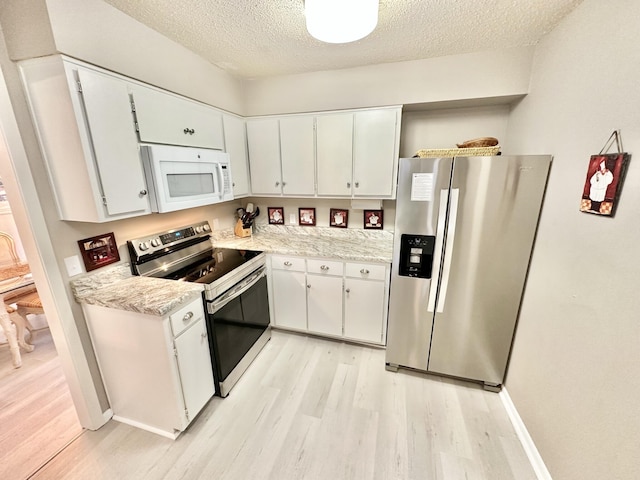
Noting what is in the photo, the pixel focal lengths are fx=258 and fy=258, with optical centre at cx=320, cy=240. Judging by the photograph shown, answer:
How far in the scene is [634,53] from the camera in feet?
3.39

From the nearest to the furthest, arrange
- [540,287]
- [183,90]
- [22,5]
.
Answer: [22,5] → [540,287] → [183,90]

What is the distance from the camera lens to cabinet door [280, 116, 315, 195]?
7.85 feet

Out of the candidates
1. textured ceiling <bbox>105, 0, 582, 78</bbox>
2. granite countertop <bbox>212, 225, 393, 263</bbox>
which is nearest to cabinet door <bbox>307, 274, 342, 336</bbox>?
granite countertop <bbox>212, 225, 393, 263</bbox>

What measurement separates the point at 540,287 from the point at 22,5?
3.05 meters

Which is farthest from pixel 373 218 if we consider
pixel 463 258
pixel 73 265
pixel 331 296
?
pixel 73 265

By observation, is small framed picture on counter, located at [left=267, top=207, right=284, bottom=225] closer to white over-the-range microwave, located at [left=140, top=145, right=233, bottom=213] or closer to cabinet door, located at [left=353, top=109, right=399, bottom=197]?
white over-the-range microwave, located at [left=140, top=145, right=233, bottom=213]

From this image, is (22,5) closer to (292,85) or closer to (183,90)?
(183,90)

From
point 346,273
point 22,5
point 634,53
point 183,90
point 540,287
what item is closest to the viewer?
point 634,53

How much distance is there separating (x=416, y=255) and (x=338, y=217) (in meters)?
1.06

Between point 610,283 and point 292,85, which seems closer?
point 610,283

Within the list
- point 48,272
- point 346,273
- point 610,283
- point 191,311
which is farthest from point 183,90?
point 610,283

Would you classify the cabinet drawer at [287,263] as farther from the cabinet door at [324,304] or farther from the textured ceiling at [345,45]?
the textured ceiling at [345,45]

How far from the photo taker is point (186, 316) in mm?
1529

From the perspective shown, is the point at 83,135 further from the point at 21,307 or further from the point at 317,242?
the point at 21,307
